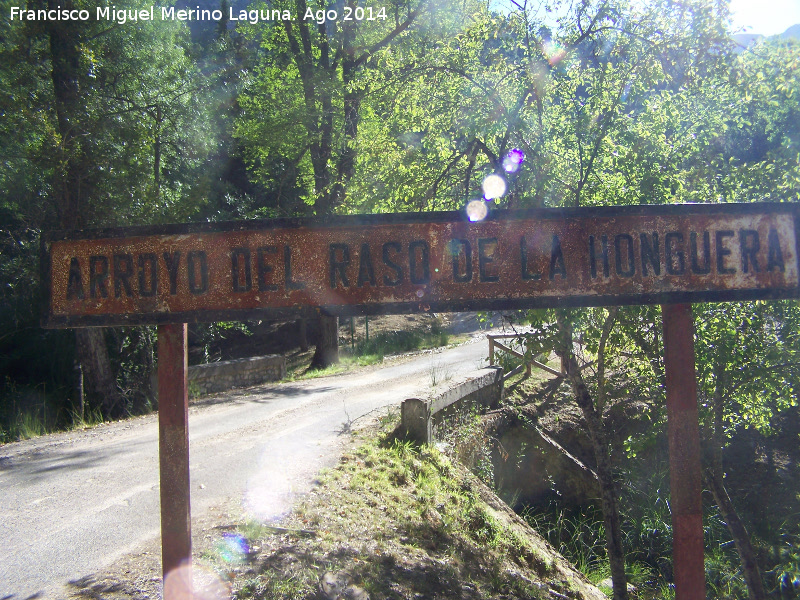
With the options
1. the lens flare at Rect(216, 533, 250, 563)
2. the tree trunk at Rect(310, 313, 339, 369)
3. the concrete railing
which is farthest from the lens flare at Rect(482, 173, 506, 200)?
the tree trunk at Rect(310, 313, 339, 369)

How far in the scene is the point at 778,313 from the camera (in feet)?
17.8

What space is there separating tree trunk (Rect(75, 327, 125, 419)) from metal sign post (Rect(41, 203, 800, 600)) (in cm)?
1110

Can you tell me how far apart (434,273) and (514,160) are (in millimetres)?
3382

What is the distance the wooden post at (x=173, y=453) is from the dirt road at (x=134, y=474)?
7.38ft

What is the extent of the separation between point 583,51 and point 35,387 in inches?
551

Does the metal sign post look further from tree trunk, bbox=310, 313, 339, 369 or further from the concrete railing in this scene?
tree trunk, bbox=310, 313, 339, 369

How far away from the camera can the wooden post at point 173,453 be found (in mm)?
2531

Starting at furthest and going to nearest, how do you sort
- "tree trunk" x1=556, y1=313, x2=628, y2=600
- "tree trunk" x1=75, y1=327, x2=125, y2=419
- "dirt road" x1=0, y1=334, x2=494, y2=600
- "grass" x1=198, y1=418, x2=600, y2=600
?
"tree trunk" x1=75, y1=327, x2=125, y2=419
"tree trunk" x1=556, y1=313, x2=628, y2=600
"dirt road" x1=0, y1=334, x2=494, y2=600
"grass" x1=198, y1=418, x2=600, y2=600

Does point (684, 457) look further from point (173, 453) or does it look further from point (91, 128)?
point (91, 128)

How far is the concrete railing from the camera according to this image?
8055mm

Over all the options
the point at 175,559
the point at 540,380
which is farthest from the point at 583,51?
the point at 540,380

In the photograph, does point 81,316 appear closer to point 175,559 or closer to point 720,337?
point 175,559

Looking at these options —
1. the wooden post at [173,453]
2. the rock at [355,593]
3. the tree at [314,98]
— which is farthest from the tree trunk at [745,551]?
the tree at [314,98]

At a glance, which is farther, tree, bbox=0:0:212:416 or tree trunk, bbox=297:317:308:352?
tree trunk, bbox=297:317:308:352
